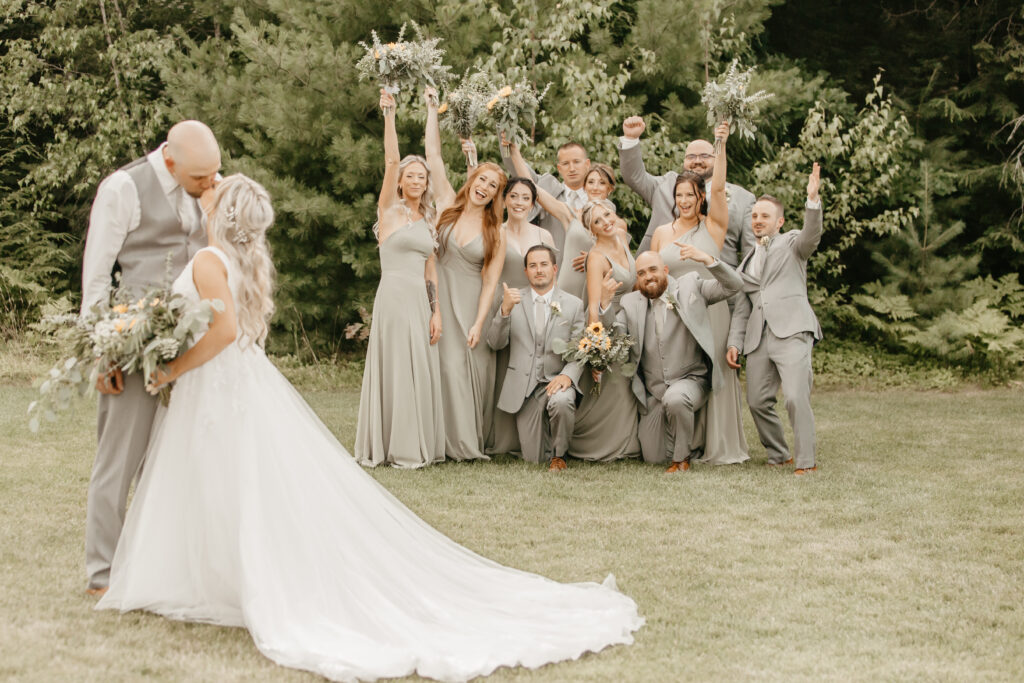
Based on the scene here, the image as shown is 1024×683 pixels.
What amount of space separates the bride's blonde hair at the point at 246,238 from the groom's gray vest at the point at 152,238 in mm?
344

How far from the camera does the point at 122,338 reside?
4.41 m

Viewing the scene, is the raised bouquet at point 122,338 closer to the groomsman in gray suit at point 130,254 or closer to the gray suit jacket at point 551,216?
the groomsman in gray suit at point 130,254

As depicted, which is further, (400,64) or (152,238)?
(400,64)

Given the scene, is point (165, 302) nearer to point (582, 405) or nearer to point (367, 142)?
point (582, 405)

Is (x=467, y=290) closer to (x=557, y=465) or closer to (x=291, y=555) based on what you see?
(x=557, y=465)

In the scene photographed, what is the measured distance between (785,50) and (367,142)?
25.3 ft

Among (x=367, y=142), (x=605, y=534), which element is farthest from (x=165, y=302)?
(x=367, y=142)

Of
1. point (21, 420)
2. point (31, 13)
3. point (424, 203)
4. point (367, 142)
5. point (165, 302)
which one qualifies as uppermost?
point (31, 13)

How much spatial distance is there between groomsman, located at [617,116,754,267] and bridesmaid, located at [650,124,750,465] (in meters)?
0.30

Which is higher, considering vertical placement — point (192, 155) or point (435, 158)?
point (435, 158)

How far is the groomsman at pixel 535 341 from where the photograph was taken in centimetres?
835

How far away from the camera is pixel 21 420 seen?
9.81 meters

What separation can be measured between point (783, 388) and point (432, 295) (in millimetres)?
2781

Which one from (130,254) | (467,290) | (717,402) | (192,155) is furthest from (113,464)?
(717,402)
